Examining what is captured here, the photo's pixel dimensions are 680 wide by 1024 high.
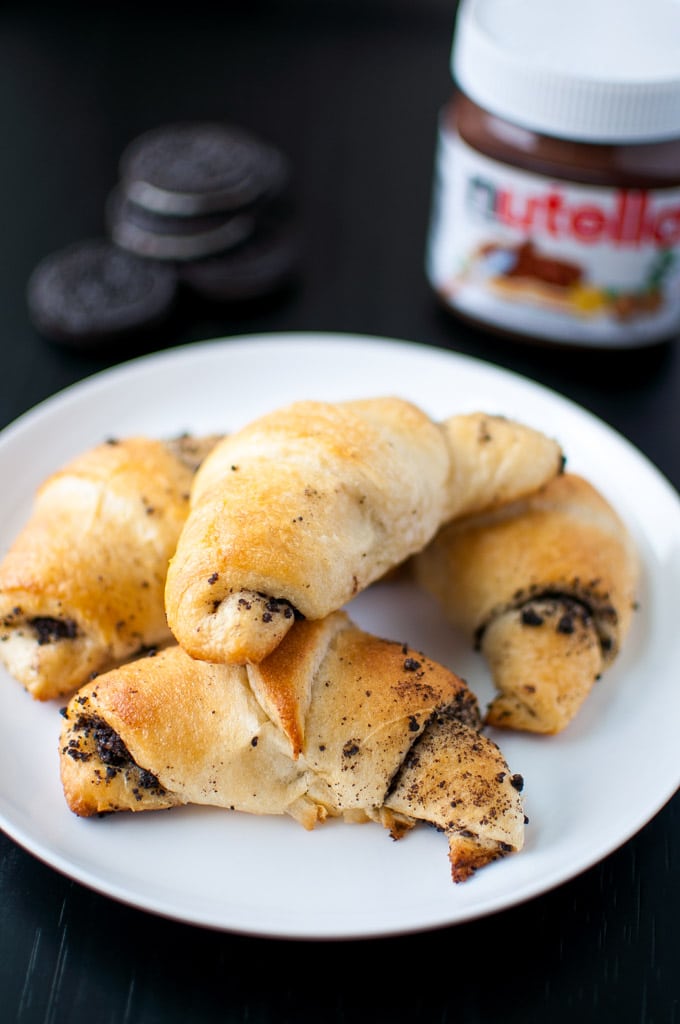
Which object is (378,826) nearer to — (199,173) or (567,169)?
(567,169)

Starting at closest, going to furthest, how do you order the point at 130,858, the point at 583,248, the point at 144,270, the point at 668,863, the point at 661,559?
the point at 130,858
the point at 668,863
the point at 661,559
the point at 583,248
the point at 144,270

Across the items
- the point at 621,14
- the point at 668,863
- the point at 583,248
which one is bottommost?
the point at 668,863

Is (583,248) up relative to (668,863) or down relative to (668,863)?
up

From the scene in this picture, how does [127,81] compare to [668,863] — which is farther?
[127,81]

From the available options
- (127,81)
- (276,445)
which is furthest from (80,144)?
(276,445)

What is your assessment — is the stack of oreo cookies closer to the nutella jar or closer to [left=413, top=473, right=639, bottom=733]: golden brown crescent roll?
the nutella jar

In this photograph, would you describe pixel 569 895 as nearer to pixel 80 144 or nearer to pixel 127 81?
pixel 80 144

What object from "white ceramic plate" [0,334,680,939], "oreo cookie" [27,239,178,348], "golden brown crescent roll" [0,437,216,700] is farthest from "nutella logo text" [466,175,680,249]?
"golden brown crescent roll" [0,437,216,700]
